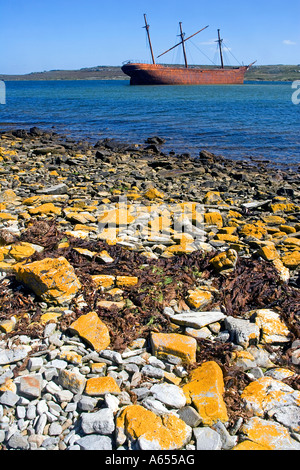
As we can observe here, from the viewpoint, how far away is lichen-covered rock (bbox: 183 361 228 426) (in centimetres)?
290

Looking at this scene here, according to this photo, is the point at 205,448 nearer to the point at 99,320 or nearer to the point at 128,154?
the point at 99,320

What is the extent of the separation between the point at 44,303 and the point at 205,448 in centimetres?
234

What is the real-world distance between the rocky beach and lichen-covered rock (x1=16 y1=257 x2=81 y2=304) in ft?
0.05

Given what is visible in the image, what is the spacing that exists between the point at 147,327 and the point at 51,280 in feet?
3.85

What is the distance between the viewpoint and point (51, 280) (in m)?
4.27

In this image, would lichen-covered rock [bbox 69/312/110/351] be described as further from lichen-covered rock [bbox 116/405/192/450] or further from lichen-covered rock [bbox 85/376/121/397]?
lichen-covered rock [bbox 116/405/192/450]

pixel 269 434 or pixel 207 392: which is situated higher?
pixel 207 392

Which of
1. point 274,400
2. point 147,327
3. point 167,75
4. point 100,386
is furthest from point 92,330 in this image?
point 167,75

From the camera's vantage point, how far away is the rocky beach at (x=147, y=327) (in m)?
2.80

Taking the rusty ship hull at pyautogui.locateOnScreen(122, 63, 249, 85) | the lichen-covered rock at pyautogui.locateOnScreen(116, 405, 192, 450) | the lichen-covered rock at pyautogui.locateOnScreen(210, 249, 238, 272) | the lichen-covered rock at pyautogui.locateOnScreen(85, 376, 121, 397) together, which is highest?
the rusty ship hull at pyautogui.locateOnScreen(122, 63, 249, 85)

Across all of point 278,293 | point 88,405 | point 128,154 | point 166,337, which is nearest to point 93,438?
point 88,405

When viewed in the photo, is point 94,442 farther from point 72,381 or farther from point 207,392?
point 207,392

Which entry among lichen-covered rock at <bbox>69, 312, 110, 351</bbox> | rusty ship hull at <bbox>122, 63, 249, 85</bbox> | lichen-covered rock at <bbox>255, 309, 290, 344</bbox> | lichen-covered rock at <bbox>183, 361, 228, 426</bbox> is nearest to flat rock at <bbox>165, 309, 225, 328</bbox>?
lichen-covered rock at <bbox>255, 309, 290, 344</bbox>

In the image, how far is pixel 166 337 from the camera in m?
3.68
